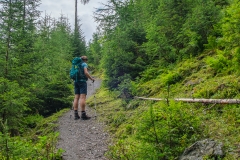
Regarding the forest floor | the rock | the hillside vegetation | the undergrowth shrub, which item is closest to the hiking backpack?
the forest floor

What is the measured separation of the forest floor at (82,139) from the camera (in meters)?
5.85

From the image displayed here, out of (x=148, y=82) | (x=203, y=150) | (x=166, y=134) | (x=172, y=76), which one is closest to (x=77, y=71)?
(x=148, y=82)

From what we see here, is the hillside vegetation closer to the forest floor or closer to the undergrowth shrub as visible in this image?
the undergrowth shrub

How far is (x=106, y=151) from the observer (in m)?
5.95

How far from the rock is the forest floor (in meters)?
2.34

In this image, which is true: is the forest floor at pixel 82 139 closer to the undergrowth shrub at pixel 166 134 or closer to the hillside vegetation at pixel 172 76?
the hillside vegetation at pixel 172 76

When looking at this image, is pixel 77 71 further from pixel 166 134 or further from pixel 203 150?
pixel 203 150

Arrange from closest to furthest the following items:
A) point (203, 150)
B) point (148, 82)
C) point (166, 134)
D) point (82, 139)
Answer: point (203, 150)
point (166, 134)
point (82, 139)
point (148, 82)

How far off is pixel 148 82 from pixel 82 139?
423cm

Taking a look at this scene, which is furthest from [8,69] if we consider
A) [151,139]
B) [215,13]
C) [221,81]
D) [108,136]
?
[215,13]

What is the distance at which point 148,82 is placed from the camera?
10039mm

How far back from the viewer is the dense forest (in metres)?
4.29

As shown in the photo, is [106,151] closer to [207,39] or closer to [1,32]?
[207,39]

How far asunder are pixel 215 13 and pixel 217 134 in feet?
20.5
